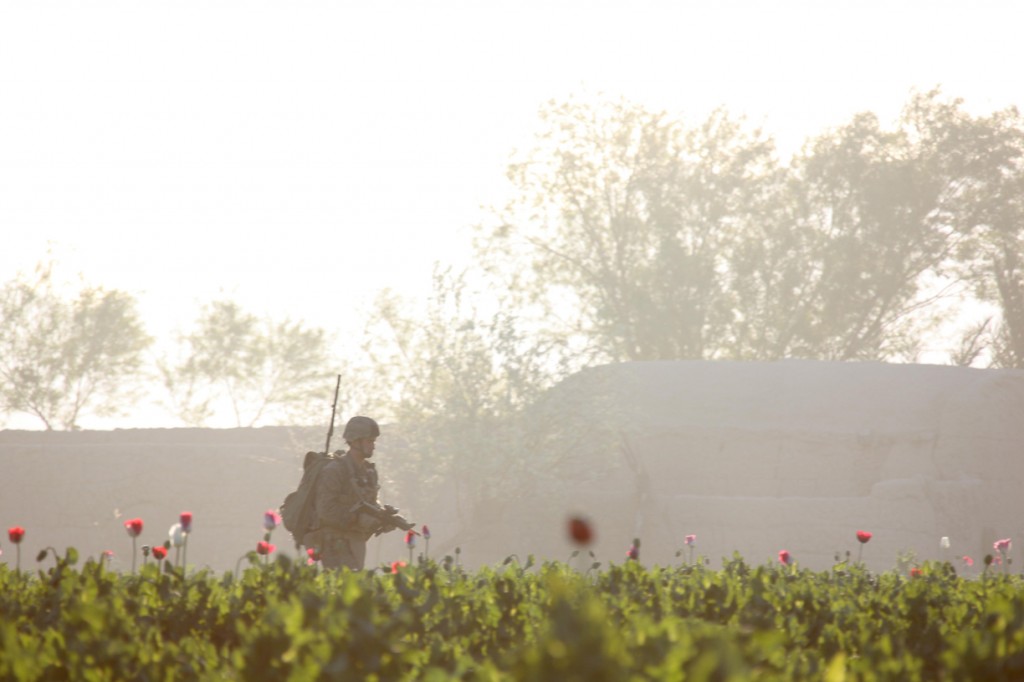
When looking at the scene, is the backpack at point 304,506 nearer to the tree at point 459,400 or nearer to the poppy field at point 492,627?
the poppy field at point 492,627

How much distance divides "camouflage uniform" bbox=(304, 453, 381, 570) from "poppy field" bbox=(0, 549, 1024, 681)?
1.71 m

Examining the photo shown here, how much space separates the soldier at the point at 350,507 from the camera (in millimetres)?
10547

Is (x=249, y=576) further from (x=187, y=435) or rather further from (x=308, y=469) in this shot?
(x=187, y=435)

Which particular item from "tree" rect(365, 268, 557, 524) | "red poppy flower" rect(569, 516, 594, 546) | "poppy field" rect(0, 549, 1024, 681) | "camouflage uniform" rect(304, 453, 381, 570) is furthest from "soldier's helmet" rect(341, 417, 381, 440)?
→ "tree" rect(365, 268, 557, 524)

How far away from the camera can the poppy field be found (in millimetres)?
Result: 3771

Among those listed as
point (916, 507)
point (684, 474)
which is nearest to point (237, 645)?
point (916, 507)

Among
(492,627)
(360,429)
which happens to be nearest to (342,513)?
(360,429)

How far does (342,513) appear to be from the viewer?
1055 centimetres

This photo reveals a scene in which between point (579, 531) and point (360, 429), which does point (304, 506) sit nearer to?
point (360, 429)

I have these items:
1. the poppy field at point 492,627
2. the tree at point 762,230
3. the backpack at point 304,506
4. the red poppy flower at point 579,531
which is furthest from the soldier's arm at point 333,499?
the tree at point 762,230

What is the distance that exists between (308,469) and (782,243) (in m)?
29.1

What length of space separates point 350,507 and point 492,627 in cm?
406

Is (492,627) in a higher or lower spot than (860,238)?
lower

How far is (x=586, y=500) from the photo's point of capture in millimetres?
26141
